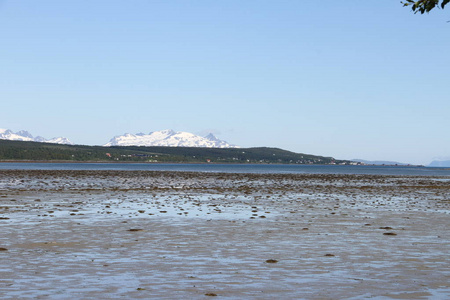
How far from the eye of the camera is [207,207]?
110 ft

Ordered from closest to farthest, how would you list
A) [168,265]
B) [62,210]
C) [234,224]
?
[168,265] < [234,224] < [62,210]

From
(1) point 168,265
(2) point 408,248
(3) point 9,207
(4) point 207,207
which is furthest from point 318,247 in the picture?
(3) point 9,207

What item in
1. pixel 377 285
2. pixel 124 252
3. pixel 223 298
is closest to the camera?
pixel 223 298

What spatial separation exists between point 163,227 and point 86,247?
5779 mm

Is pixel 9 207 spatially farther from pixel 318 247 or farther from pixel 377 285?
pixel 377 285

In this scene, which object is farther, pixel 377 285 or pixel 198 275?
pixel 198 275

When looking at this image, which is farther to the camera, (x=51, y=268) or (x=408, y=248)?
(x=408, y=248)

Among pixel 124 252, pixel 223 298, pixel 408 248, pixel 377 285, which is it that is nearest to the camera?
pixel 223 298

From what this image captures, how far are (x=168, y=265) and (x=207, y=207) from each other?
753 inches

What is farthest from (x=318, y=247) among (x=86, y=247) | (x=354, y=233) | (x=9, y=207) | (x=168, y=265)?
(x=9, y=207)

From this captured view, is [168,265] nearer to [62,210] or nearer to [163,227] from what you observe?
[163,227]

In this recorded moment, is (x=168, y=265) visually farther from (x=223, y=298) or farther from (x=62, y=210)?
(x=62, y=210)

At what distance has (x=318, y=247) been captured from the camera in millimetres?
17672

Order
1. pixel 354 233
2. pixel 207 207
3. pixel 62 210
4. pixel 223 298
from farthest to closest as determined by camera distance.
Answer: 1. pixel 207 207
2. pixel 62 210
3. pixel 354 233
4. pixel 223 298
